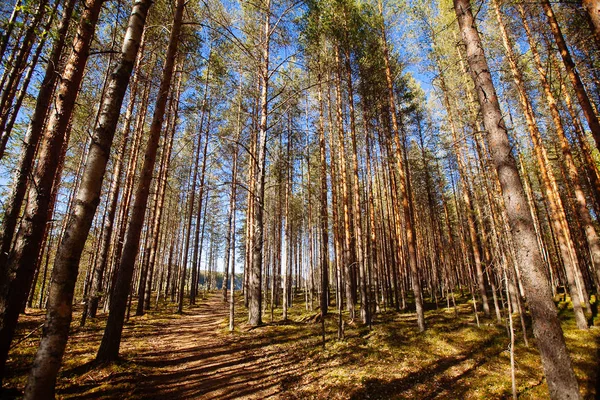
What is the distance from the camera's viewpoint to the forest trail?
5.11 meters

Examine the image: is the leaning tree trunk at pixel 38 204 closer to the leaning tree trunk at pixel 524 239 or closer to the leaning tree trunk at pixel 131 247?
the leaning tree trunk at pixel 131 247

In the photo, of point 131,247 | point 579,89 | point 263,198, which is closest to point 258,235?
point 263,198

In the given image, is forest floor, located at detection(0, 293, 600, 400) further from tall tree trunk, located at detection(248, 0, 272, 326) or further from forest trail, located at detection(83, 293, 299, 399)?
tall tree trunk, located at detection(248, 0, 272, 326)

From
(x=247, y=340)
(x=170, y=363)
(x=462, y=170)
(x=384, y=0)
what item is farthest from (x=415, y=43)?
(x=170, y=363)

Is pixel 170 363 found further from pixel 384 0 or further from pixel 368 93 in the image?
pixel 384 0

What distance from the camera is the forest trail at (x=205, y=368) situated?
5106 mm

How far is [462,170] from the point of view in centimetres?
1434

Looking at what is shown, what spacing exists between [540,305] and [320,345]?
625 centimetres

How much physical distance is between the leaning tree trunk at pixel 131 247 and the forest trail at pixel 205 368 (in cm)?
75

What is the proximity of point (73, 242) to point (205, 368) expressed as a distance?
507cm

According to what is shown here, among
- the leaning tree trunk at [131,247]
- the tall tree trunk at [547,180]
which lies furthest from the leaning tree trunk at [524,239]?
the tall tree trunk at [547,180]

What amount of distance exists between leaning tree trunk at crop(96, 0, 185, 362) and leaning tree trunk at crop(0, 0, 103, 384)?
1848 millimetres

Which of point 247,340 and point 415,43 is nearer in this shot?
Result: point 247,340

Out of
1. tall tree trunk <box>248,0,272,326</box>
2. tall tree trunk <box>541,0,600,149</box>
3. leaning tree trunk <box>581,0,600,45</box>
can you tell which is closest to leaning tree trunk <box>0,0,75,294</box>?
tall tree trunk <box>248,0,272,326</box>
